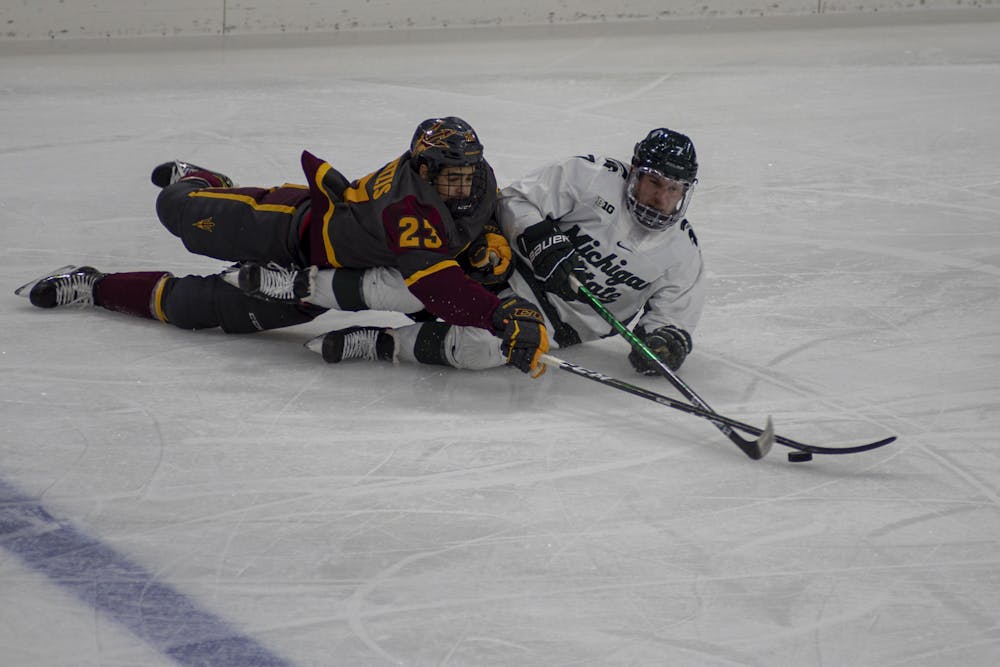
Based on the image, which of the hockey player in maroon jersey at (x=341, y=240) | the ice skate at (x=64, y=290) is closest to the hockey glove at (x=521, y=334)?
the hockey player in maroon jersey at (x=341, y=240)

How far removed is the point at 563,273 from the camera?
327 centimetres

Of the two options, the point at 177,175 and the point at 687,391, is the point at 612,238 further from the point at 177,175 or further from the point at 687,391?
the point at 177,175

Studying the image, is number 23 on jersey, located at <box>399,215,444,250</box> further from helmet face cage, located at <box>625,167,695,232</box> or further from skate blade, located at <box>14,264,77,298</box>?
skate blade, located at <box>14,264,77,298</box>

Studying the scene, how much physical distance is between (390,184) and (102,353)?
0.94m

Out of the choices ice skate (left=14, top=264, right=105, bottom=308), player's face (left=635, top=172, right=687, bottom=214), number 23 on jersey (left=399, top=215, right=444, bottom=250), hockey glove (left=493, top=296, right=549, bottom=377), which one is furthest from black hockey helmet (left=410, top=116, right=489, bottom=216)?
ice skate (left=14, top=264, right=105, bottom=308)

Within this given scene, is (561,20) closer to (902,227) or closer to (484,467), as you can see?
(902,227)

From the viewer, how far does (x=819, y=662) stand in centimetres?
203

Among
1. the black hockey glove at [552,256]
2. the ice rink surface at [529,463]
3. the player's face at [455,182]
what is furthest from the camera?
the black hockey glove at [552,256]

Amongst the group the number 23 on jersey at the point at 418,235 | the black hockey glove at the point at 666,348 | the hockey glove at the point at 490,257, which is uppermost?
the number 23 on jersey at the point at 418,235

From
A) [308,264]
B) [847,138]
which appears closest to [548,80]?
[847,138]

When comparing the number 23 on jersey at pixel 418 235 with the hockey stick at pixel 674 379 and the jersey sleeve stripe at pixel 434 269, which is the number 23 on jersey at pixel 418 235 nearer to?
the jersey sleeve stripe at pixel 434 269

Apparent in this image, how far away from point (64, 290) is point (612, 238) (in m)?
1.66

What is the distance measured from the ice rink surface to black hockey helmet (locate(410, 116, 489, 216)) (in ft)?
1.54

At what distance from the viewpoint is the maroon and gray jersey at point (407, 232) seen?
122 inches
